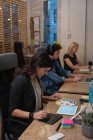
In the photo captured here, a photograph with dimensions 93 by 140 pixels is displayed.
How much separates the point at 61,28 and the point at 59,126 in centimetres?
396

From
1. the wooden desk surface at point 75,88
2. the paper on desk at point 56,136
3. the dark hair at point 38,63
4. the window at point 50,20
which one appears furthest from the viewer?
the window at point 50,20

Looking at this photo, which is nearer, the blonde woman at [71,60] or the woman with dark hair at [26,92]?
the woman with dark hair at [26,92]

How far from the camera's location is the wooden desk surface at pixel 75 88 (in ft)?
8.79

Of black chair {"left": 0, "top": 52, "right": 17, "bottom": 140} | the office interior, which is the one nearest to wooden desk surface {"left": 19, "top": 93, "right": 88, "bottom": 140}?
black chair {"left": 0, "top": 52, "right": 17, "bottom": 140}

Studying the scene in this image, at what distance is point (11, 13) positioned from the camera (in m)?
5.01

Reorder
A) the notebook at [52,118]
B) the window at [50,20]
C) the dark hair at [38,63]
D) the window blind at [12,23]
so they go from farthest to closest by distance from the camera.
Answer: the window at [50,20] → the window blind at [12,23] → the dark hair at [38,63] → the notebook at [52,118]

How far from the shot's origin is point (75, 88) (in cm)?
284

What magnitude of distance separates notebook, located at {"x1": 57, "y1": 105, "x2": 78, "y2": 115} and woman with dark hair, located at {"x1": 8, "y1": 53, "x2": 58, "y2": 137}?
8.5 inches

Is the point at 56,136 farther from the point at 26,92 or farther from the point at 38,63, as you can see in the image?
the point at 38,63

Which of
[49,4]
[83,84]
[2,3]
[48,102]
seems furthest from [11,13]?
[48,102]

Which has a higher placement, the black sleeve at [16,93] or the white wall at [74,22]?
the white wall at [74,22]

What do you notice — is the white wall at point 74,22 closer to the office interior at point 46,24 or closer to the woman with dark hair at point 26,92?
the office interior at point 46,24

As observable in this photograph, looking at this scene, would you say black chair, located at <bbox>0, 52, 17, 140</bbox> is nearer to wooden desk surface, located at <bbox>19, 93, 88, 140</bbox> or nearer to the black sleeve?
the black sleeve

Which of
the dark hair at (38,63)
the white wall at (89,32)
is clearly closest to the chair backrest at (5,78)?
the dark hair at (38,63)
